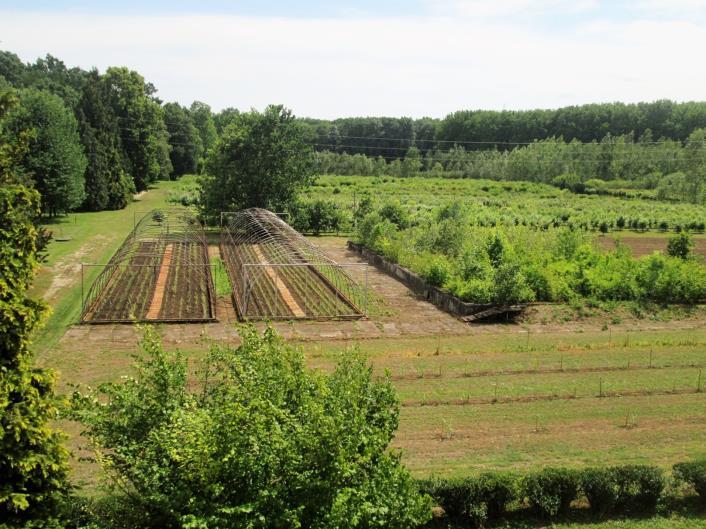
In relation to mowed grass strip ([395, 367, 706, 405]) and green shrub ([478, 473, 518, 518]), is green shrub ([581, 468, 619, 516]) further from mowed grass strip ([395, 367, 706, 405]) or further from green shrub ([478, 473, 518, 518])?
mowed grass strip ([395, 367, 706, 405])

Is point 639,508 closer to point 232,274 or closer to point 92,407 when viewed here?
point 92,407

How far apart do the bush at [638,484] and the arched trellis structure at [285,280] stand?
14.7 m

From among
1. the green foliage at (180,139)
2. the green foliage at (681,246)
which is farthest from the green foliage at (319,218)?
the green foliage at (180,139)

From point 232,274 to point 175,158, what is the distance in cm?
7173

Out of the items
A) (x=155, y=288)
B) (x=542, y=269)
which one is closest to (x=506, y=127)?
(x=542, y=269)

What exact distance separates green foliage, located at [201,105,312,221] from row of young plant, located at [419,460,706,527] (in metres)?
36.9

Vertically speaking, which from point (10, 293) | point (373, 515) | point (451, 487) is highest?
point (10, 293)

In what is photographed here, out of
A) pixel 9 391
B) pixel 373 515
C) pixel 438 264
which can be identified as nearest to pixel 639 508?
pixel 373 515

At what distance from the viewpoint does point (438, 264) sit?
3138 cm

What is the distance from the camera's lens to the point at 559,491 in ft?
40.3

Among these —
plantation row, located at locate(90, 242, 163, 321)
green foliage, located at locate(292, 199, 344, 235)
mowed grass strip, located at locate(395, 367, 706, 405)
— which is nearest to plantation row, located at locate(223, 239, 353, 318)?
plantation row, located at locate(90, 242, 163, 321)

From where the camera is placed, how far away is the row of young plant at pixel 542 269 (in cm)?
2883

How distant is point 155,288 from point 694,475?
77.7 feet

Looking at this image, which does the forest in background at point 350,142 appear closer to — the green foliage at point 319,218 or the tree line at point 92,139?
the tree line at point 92,139
